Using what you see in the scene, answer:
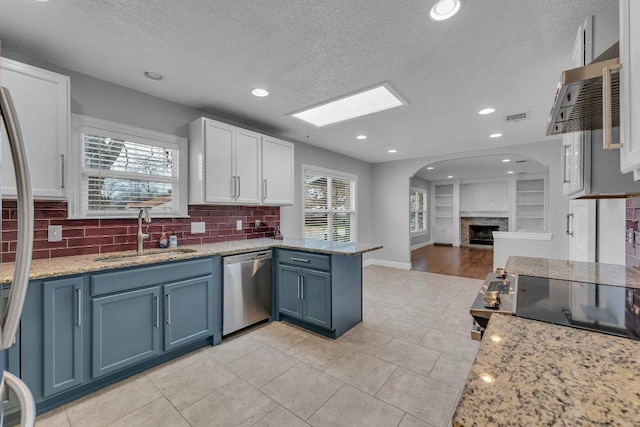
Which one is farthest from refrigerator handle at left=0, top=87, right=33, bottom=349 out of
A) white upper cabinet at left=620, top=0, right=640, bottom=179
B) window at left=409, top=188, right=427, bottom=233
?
window at left=409, top=188, right=427, bottom=233

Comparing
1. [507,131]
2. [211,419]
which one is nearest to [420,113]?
[507,131]

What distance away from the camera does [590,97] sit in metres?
1.16

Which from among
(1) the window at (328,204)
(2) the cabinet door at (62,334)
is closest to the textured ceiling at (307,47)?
(2) the cabinet door at (62,334)

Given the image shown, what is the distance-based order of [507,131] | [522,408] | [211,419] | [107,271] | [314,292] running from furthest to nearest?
[507,131]
[314,292]
[107,271]
[211,419]
[522,408]

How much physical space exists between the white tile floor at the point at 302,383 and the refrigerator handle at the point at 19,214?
1.37m

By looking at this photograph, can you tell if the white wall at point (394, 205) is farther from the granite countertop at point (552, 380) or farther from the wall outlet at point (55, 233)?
the wall outlet at point (55, 233)

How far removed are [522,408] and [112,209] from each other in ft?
9.76

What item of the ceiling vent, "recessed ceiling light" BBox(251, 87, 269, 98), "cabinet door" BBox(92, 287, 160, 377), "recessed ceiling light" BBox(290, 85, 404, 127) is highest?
"recessed ceiling light" BBox(290, 85, 404, 127)

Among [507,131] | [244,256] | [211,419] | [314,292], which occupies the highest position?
[507,131]

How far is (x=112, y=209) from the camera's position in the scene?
8.10ft

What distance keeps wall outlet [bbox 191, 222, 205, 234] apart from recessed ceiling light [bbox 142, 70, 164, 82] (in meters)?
1.42

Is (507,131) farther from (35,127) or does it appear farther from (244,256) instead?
(35,127)

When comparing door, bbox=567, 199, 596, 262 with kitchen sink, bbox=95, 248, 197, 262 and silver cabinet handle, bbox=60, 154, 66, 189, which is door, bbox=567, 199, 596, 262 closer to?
kitchen sink, bbox=95, 248, 197, 262

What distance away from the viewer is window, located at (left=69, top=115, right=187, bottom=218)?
7.59ft
